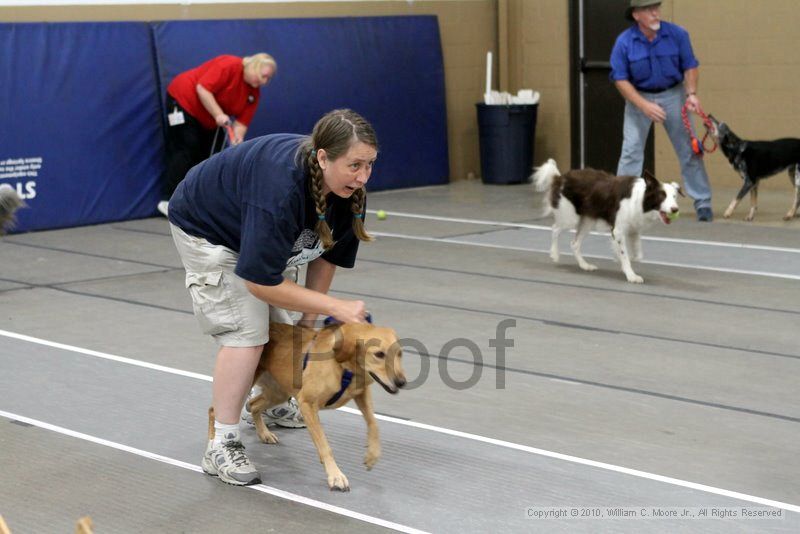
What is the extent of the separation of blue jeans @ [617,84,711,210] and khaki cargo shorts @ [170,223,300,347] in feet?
20.7

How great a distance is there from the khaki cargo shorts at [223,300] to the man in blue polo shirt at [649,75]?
6.32m

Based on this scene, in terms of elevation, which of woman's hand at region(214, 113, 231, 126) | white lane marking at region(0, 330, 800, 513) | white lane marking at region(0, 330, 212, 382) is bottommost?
white lane marking at region(0, 330, 212, 382)

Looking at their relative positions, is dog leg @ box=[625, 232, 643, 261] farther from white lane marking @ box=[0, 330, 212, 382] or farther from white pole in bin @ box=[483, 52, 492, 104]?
white pole in bin @ box=[483, 52, 492, 104]

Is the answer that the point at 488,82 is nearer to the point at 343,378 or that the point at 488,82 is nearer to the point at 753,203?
the point at 753,203

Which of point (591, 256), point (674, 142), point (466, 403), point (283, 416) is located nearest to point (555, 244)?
point (591, 256)

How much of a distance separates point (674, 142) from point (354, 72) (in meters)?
3.92

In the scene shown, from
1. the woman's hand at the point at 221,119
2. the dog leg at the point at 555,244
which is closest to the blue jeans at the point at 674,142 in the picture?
the dog leg at the point at 555,244

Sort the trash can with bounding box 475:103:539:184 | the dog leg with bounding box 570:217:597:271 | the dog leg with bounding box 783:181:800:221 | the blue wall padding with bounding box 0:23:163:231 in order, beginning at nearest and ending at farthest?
the dog leg with bounding box 570:217:597:271, the dog leg with bounding box 783:181:800:221, the blue wall padding with bounding box 0:23:163:231, the trash can with bounding box 475:103:539:184

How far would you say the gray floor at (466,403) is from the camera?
3873 millimetres

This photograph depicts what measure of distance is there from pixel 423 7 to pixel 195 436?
960 cm

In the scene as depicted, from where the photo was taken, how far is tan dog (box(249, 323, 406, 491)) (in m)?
3.72

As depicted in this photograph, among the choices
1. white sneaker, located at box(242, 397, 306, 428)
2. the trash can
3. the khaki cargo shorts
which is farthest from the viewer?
the trash can

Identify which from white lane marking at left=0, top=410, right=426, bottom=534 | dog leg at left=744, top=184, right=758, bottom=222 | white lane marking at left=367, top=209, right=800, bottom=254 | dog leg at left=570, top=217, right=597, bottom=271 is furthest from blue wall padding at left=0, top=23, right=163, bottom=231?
white lane marking at left=0, top=410, right=426, bottom=534

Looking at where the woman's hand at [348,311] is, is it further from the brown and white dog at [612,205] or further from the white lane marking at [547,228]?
the white lane marking at [547,228]
